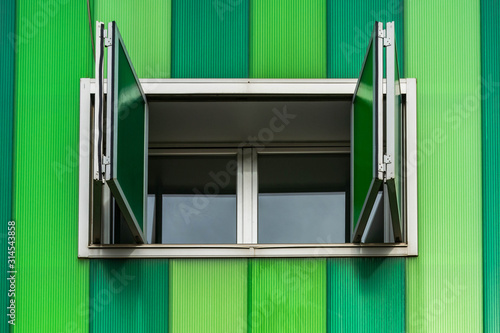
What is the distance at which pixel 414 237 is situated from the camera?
664cm

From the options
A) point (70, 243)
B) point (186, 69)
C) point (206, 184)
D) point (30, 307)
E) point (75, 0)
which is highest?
point (75, 0)

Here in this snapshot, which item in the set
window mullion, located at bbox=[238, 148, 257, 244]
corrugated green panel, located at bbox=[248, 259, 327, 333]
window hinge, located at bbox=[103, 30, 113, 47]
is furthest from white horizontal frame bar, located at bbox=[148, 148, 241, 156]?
window hinge, located at bbox=[103, 30, 113, 47]

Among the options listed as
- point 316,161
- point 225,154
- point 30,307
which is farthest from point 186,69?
point 30,307

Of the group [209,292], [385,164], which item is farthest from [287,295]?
[385,164]

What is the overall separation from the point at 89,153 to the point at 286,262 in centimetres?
172

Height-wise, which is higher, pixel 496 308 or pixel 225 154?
pixel 225 154

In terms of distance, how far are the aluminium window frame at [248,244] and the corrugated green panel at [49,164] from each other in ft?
0.31

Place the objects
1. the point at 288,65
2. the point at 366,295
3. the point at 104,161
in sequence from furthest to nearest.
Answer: the point at 288,65 → the point at 366,295 → the point at 104,161

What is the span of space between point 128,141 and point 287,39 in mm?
1606

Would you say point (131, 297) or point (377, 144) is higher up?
point (377, 144)

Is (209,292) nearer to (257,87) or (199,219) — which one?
(199,219)

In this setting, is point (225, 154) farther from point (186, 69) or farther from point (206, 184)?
point (186, 69)

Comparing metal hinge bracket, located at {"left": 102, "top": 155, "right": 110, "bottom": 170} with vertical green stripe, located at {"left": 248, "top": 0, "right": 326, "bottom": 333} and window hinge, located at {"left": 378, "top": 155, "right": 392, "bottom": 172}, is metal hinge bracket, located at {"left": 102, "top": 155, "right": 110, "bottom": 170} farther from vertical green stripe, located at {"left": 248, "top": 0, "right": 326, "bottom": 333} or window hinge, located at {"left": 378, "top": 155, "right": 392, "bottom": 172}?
window hinge, located at {"left": 378, "top": 155, "right": 392, "bottom": 172}

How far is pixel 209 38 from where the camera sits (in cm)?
699
